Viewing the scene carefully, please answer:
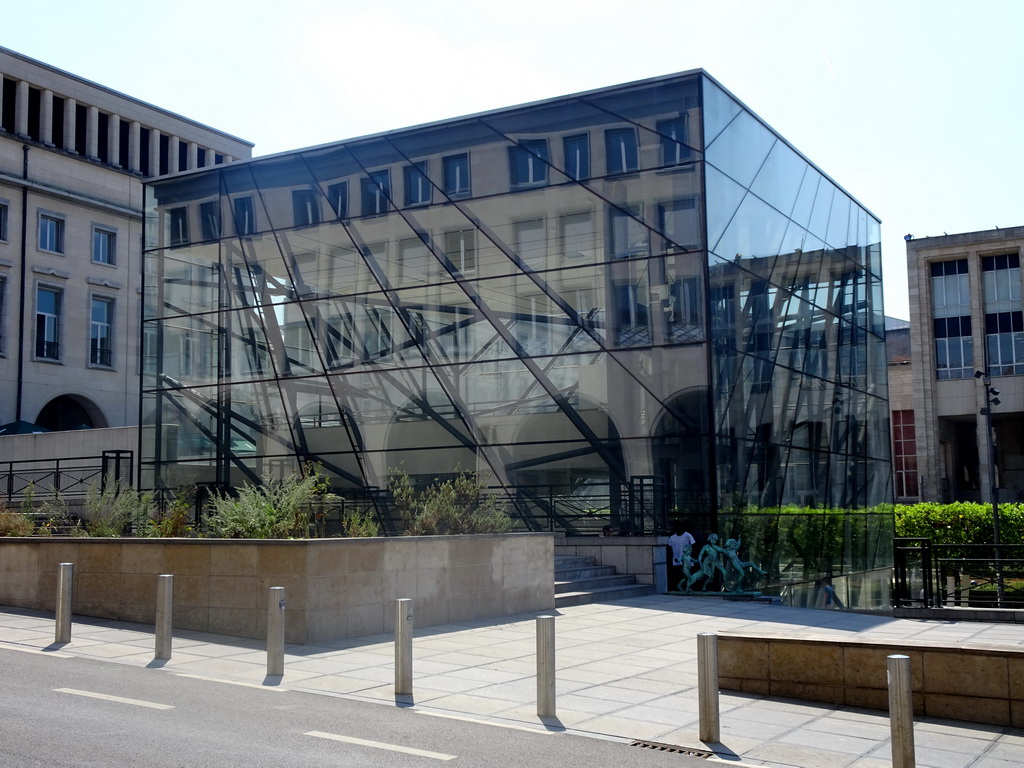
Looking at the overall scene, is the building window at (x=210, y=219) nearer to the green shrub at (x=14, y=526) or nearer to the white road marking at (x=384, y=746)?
the green shrub at (x=14, y=526)

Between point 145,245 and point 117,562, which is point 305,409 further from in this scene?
point 117,562

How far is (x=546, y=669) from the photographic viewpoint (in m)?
8.77

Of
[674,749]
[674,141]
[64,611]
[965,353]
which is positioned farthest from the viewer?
[965,353]

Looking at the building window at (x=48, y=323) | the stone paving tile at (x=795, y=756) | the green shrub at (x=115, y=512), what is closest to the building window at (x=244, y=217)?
the green shrub at (x=115, y=512)

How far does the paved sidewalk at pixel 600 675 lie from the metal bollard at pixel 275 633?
0.15m

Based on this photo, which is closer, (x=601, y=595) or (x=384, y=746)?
(x=384, y=746)

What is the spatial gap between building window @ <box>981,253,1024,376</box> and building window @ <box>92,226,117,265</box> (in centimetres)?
5151

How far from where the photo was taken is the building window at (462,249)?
2625 cm

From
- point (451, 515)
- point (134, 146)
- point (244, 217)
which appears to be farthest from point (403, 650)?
point (134, 146)

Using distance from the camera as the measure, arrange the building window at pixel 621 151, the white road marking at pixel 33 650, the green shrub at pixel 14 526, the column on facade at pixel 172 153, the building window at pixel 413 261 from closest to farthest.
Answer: the white road marking at pixel 33 650, the green shrub at pixel 14 526, the building window at pixel 621 151, the building window at pixel 413 261, the column on facade at pixel 172 153

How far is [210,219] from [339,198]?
4.44 meters

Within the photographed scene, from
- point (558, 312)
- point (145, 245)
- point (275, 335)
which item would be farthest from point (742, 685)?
point (145, 245)

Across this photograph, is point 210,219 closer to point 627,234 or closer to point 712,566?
point 627,234

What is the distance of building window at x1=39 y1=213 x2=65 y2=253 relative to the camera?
4366 cm
